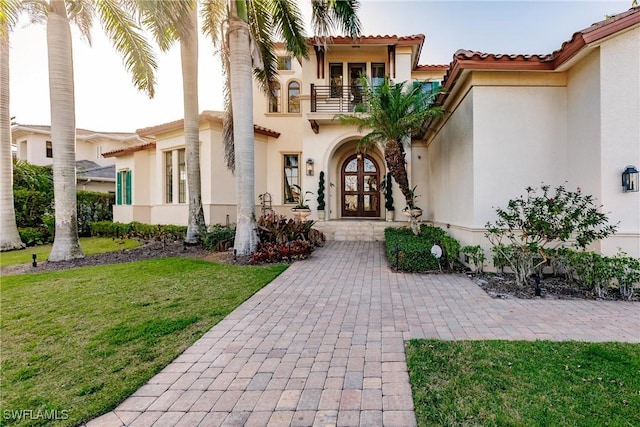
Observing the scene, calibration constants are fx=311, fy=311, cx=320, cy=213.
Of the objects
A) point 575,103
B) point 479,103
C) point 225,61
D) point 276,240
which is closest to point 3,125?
point 225,61

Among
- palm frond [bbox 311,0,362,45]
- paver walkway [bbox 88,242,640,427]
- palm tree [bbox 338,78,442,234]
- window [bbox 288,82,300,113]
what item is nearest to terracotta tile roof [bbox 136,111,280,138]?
window [bbox 288,82,300,113]

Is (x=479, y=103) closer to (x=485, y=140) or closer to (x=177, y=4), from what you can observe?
(x=485, y=140)

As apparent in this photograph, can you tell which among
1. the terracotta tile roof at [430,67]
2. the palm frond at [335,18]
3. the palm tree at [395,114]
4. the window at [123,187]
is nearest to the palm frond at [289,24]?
the palm frond at [335,18]

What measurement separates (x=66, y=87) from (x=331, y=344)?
10425 mm

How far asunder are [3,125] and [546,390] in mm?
17048

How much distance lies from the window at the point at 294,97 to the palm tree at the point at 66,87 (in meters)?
8.14

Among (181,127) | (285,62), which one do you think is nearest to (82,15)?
(181,127)

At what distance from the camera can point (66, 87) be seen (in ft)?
29.2

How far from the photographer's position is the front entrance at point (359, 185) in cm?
1598

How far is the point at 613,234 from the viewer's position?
574 cm

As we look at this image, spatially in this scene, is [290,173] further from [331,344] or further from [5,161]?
[331,344]

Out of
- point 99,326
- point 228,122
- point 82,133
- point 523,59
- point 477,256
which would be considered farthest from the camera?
point 82,133

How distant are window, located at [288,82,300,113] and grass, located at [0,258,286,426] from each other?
37.8 ft

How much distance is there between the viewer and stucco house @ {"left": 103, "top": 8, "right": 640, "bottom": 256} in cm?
586
